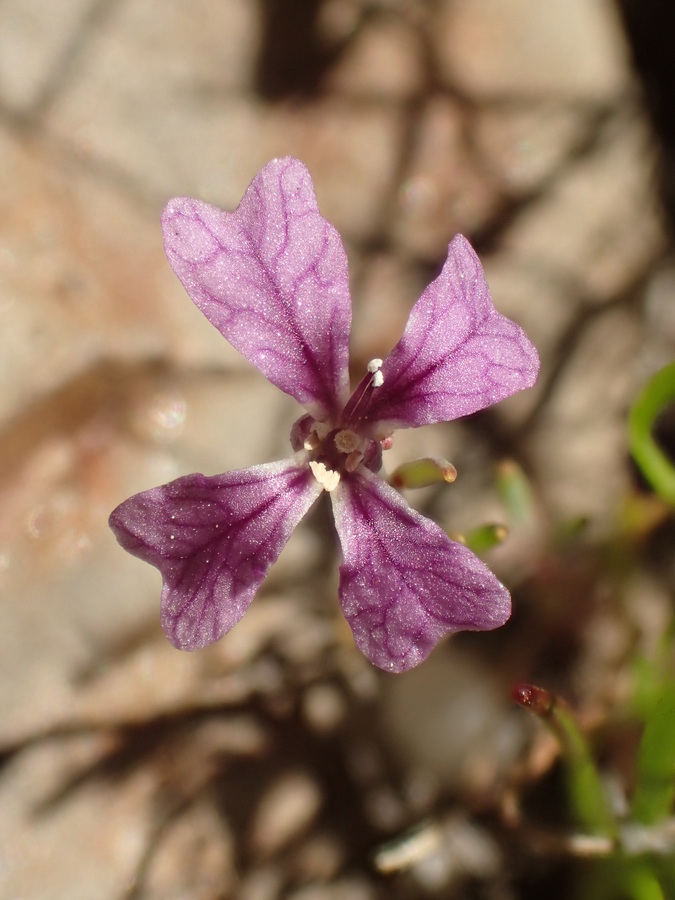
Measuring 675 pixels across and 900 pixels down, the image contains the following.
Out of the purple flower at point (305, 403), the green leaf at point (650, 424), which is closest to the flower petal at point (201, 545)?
the purple flower at point (305, 403)

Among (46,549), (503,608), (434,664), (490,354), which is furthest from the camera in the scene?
(434,664)

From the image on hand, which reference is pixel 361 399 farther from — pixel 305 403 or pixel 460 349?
pixel 460 349

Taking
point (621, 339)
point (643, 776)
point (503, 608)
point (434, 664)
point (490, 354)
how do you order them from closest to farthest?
1. point (503, 608)
2. point (490, 354)
3. point (643, 776)
4. point (434, 664)
5. point (621, 339)

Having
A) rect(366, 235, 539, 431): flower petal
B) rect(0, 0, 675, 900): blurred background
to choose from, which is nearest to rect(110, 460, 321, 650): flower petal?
rect(366, 235, 539, 431): flower petal

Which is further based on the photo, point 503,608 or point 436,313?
point 436,313

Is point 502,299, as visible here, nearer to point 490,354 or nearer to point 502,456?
point 502,456

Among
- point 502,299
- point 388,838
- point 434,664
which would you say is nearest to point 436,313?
point 502,299

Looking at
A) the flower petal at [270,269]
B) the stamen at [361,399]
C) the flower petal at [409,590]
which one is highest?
the flower petal at [270,269]

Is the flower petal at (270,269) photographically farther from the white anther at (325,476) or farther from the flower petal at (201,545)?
the flower petal at (201,545)
